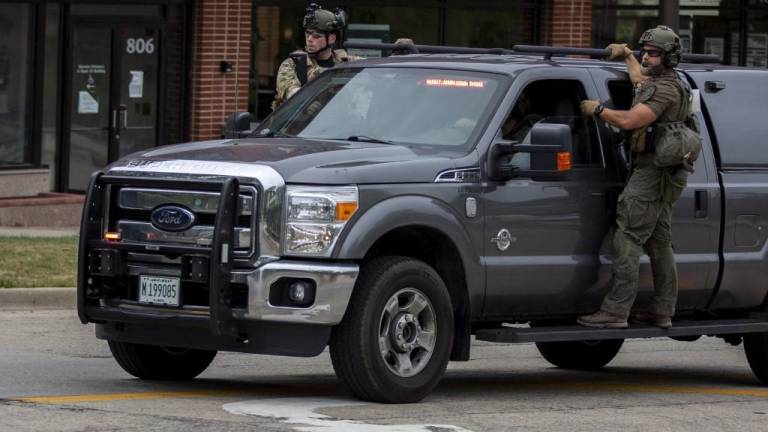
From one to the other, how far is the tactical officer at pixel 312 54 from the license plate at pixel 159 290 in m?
3.67

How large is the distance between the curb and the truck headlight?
5.82m

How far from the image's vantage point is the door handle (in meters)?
10.5

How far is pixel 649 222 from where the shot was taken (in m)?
10.0

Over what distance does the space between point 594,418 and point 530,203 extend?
1316 millimetres

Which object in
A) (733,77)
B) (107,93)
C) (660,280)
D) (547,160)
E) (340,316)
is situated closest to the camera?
(340,316)

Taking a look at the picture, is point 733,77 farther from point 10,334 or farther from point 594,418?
point 10,334

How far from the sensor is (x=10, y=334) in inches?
489

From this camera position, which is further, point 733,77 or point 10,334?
point 10,334

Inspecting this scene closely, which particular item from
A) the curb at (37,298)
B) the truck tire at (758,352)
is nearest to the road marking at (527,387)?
the truck tire at (758,352)

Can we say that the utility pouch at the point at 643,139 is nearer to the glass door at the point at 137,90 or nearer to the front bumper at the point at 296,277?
the front bumper at the point at 296,277

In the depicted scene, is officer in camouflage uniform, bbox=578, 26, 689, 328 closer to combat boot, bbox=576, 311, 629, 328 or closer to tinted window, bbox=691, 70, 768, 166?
combat boot, bbox=576, 311, 629, 328

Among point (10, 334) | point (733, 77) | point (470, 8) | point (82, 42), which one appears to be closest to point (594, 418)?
point (733, 77)

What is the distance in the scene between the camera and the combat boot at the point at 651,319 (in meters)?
10.3

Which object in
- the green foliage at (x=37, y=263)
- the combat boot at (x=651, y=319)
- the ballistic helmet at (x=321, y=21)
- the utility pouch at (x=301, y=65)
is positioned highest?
the ballistic helmet at (x=321, y=21)
